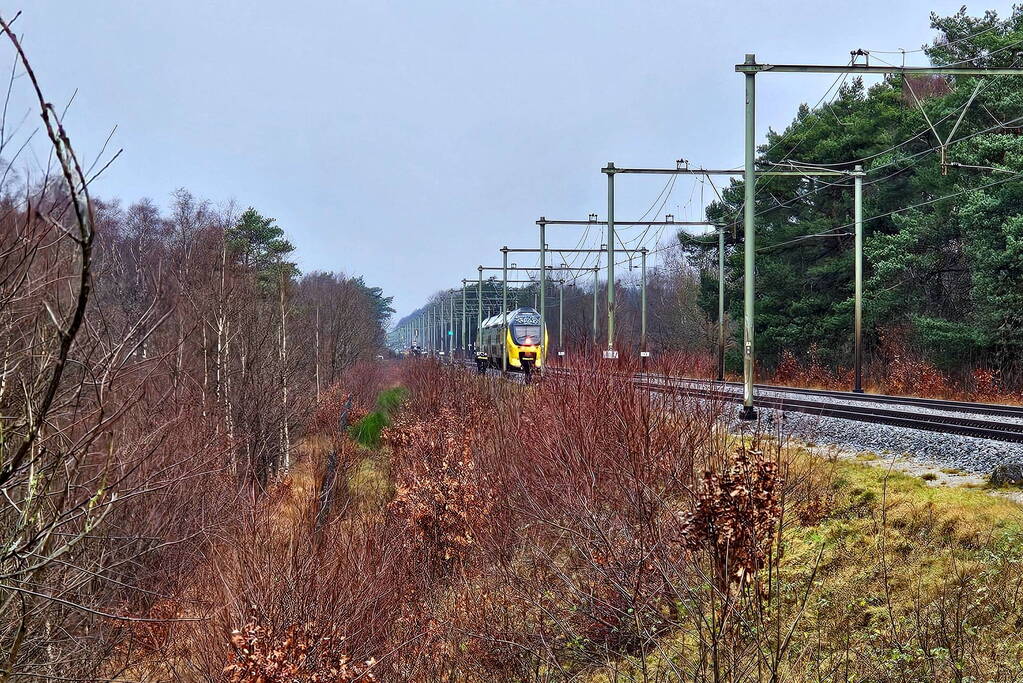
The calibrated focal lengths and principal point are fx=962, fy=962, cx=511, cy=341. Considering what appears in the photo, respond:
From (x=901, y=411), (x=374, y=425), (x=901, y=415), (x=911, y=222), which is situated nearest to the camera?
(x=901, y=415)

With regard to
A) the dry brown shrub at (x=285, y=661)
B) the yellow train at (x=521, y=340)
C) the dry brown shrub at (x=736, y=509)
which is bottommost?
the dry brown shrub at (x=285, y=661)

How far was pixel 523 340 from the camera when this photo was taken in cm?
4400

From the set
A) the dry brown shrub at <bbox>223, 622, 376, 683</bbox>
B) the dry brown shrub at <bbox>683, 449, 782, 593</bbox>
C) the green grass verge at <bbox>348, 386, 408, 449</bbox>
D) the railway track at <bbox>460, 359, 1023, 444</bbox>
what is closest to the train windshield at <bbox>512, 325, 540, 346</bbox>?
the green grass verge at <bbox>348, 386, 408, 449</bbox>

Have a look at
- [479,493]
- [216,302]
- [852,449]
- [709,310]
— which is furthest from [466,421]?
[709,310]

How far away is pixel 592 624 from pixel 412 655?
2906 mm

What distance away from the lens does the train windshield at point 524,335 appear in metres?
44.0

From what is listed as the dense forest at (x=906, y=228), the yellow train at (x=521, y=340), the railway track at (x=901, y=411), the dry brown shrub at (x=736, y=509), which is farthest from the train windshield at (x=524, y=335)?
the dry brown shrub at (x=736, y=509)

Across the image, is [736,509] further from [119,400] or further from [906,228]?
[906,228]

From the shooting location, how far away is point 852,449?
1323cm

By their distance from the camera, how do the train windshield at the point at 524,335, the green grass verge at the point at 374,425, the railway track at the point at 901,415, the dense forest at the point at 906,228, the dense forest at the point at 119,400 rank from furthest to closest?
the train windshield at the point at 524,335 → the green grass verge at the point at 374,425 → the dense forest at the point at 906,228 → the railway track at the point at 901,415 → the dense forest at the point at 119,400

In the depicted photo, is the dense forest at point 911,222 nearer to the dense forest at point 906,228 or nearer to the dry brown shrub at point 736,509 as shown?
the dense forest at point 906,228

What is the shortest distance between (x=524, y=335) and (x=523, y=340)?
0.92ft

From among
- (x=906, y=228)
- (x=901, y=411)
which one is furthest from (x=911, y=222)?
(x=901, y=411)

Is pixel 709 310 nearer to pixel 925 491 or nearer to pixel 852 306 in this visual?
pixel 852 306
